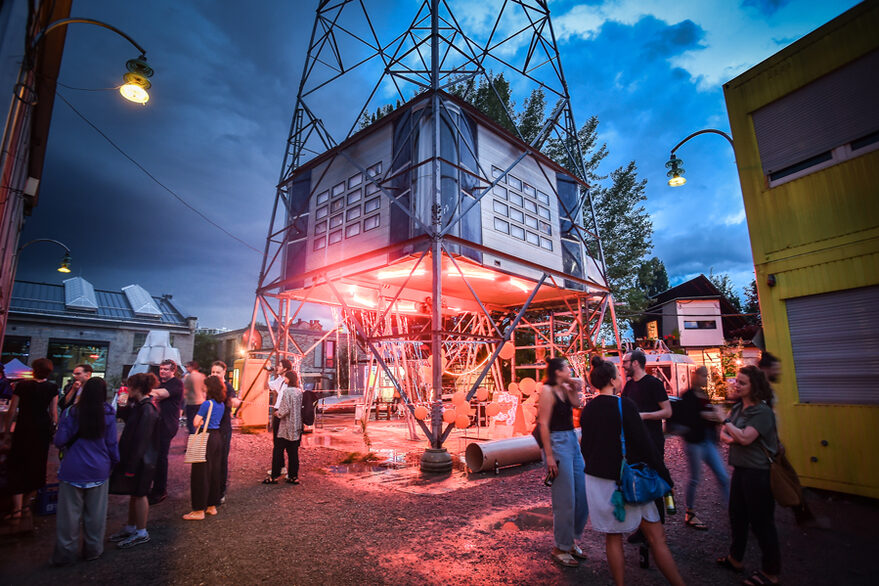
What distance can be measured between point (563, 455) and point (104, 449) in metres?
4.89

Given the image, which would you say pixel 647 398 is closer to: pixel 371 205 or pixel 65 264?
pixel 371 205

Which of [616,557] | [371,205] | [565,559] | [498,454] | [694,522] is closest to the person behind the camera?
[616,557]

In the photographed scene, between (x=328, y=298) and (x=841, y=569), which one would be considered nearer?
(x=841, y=569)

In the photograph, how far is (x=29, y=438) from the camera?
5184 mm

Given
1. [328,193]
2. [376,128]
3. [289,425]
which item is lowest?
[289,425]

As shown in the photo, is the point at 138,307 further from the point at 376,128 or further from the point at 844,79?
the point at 844,79

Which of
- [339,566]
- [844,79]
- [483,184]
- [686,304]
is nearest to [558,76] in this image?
[483,184]

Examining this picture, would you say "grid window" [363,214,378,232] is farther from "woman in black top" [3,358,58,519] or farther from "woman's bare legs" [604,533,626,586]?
"woman's bare legs" [604,533,626,586]

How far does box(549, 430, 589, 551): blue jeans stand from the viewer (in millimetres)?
4242

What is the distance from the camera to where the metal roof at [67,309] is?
25.5 meters

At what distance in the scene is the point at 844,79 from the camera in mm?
7098

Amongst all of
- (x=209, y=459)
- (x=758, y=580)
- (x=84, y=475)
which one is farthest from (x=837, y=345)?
(x=84, y=475)

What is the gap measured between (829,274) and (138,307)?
37.5 metres

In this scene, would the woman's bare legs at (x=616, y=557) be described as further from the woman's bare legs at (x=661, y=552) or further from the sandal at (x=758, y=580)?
the sandal at (x=758, y=580)
